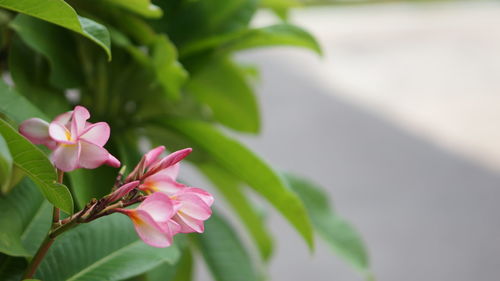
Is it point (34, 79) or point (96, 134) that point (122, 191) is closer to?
point (96, 134)

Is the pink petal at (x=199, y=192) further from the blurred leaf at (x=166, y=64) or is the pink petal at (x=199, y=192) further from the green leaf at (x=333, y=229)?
the green leaf at (x=333, y=229)

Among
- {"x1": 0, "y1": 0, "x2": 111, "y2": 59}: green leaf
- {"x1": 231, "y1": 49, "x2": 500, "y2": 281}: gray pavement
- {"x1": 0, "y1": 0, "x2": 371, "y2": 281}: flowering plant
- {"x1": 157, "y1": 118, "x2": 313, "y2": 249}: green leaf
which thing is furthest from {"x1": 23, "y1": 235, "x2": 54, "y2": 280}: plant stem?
{"x1": 231, "y1": 49, "x2": 500, "y2": 281}: gray pavement

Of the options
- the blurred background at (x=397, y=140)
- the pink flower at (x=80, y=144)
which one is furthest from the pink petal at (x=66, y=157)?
the blurred background at (x=397, y=140)

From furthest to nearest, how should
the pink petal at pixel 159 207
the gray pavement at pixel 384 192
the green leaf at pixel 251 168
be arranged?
the gray pavement at pixel 384 192 < the green leaf at pixel 251 168 < the pink petal at pixel 159 207

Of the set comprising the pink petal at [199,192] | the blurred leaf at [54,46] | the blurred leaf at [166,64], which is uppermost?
the blurred leaf at [166,64]

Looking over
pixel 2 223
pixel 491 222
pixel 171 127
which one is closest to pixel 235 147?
pixel 171 127

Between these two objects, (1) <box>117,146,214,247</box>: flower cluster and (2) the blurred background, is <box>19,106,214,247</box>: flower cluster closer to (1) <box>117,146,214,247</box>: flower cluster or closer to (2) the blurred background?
(1) <box>117,146,214,247</box>: flower cluster

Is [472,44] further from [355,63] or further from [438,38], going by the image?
[355,63]
